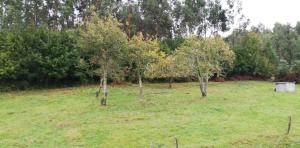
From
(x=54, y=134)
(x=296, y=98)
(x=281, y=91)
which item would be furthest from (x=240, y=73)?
(x=54, y=134)

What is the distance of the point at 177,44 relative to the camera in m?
58.2

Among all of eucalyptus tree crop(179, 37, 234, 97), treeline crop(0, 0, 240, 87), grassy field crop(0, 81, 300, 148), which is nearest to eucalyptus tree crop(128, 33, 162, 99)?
treeline crop(0, 0, 240, 87)

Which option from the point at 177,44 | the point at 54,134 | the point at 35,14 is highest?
the point at 35,14

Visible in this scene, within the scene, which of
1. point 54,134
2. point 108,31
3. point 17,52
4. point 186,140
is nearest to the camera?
point 186,140

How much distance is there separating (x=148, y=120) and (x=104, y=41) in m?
8.82

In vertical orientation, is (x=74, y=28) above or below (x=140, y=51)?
above

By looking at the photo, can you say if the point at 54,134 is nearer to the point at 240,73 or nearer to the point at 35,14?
the point at 35,14

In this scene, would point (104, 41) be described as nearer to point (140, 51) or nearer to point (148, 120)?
point (140, 51)

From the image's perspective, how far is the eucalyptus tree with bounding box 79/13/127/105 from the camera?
31.2 metres

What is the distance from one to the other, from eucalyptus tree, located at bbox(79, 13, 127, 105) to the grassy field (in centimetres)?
382

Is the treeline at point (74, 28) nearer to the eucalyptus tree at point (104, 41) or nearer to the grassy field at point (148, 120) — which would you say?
the eucalyptus tree at point (104, 41)

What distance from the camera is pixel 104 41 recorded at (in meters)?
31.4

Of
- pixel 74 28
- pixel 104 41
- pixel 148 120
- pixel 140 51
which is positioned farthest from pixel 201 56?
pixel 74 28

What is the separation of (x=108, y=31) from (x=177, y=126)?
1133 cm
